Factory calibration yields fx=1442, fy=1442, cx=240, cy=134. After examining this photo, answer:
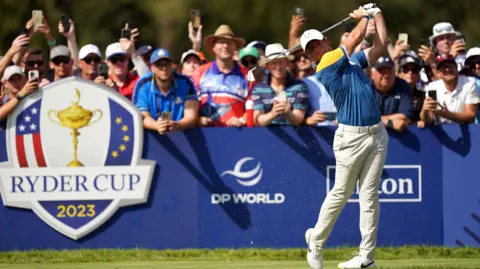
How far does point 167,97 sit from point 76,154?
3.81 ft

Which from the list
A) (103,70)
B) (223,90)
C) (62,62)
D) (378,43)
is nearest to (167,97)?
(223,90)

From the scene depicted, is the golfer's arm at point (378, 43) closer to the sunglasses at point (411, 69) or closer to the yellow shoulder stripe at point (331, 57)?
the yellow shoulder stripe at point (331, 57)

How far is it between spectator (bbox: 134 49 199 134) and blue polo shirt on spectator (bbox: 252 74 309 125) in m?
0.67

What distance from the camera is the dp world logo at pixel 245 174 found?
51.2 feet

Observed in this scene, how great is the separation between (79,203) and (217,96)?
75.6 inches

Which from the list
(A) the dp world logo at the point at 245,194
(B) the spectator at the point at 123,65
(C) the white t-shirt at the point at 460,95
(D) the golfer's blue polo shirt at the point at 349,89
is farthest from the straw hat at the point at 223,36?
(D) the golfer's blue polo shirt at the point at 349,89

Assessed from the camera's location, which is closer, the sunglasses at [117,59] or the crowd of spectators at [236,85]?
the crowd of spectators at [236,85]

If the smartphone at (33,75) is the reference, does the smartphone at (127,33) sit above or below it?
above

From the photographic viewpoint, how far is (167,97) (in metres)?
15.7

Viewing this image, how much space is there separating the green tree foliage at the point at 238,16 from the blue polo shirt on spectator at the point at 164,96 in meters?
13.8

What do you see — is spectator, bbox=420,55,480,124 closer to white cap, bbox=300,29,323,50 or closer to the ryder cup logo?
white cap, bbox=300,29,323,50

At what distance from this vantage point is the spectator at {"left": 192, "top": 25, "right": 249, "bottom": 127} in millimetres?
15828

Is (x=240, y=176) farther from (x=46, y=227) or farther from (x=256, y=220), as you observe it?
(x=46, y=227)

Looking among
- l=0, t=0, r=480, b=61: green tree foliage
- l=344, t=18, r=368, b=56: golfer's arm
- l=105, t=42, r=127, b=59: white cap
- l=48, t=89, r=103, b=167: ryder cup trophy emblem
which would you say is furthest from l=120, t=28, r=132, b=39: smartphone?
l=0, t=0, r=480, b=61: green tree foliage
